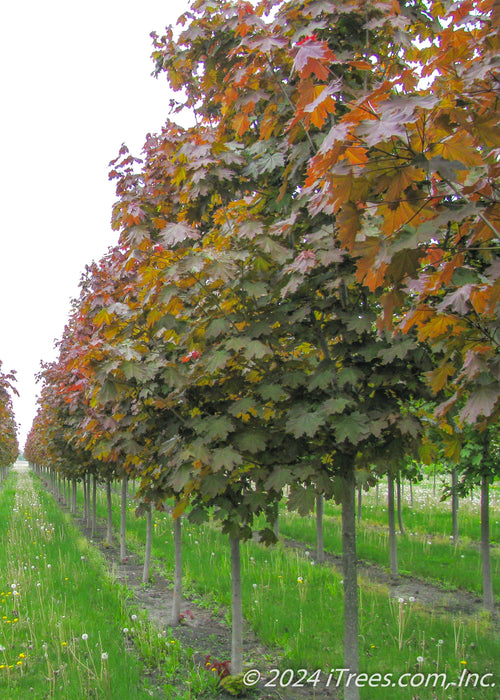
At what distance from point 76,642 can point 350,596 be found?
2.90 m

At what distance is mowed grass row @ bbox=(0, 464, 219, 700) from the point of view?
3.80 m

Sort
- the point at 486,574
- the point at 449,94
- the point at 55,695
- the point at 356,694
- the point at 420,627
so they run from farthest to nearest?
the point at 486,574 < the point at 420,627 < the point at 55,695 < the point at 356,694 < the point at 449,94

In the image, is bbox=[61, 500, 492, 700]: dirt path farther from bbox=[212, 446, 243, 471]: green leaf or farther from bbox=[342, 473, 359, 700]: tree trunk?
bbox=[212, 446, 243, 471]: green leaf

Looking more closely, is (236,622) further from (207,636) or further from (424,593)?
(424,593)

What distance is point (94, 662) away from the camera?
4.14 meters

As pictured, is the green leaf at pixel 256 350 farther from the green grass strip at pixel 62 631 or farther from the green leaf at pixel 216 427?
the green grass strip at pixel 62 631

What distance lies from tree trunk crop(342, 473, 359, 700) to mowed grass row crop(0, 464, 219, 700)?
55.2 inches

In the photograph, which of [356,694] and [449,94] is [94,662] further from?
[449,94]

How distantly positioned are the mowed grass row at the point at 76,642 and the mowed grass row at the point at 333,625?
1.01m

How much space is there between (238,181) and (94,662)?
155 inches

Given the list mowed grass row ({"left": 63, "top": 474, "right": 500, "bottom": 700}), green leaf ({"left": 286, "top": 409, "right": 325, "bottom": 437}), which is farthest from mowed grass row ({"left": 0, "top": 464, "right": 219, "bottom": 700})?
green leaf ({"left": 286, "top": 409, "right": 325, "bottom": 437})

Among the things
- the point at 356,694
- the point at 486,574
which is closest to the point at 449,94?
the point at 356,694

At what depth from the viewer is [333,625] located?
528cm

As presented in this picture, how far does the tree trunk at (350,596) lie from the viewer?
2.88 m
